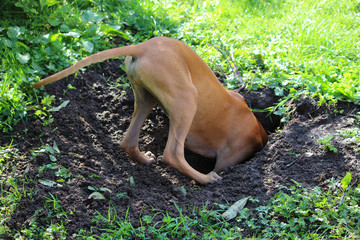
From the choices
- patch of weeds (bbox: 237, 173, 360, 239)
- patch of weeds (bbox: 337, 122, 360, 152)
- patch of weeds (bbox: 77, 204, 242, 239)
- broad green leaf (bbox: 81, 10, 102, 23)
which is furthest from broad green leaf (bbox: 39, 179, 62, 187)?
broad green leaf (bbox: 81, 10, 102, 23)

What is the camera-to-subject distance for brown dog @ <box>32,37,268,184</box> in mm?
3971

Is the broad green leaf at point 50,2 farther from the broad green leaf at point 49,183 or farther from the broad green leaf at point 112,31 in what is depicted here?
the broad green leaf at point 49,183

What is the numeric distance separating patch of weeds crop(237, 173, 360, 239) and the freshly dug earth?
0.62 ft

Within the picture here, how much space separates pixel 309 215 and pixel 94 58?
2106mm

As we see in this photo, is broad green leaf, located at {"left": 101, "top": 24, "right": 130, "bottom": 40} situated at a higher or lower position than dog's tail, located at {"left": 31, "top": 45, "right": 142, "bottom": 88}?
lower

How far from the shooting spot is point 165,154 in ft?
13.9

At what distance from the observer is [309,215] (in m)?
3.51

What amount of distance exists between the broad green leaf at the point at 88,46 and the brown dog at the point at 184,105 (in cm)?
149

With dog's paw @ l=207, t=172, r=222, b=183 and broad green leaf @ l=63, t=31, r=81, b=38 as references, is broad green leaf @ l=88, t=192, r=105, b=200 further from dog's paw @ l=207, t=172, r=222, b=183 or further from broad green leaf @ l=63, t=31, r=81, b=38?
broad green leaf @ l=63, t=31, r=81, b=38

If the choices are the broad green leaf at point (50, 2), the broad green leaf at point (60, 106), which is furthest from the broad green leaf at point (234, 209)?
the broad green leaf at point (50, 2)

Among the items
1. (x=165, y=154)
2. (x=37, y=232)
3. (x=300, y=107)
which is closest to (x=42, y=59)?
(x=165, y=154)

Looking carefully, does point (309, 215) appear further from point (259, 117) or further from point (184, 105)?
point (259, 117)

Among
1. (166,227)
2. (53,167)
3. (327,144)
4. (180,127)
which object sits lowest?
(53,167)

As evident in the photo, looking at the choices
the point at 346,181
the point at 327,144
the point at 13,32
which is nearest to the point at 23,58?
the point at 13,32
